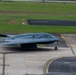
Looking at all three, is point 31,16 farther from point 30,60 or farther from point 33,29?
point 30,60

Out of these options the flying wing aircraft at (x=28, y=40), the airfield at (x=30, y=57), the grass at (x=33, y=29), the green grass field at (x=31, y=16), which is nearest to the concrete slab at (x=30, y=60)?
the airfield at (x=30, y=57)

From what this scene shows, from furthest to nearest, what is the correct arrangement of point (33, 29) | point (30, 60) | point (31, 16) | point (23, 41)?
point (31, 16), point (33, 29), point (23, 41), point (30, 60)

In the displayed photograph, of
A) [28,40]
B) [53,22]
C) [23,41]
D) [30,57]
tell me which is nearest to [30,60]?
[30,57]

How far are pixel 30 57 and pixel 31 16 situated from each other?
32.6m

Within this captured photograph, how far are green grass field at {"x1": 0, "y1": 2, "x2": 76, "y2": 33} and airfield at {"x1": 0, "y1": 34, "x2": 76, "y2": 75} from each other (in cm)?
889

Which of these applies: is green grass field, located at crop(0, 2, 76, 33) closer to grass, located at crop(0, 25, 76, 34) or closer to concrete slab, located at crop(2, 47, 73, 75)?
grass, located at crop(0, 25, 76, 34)

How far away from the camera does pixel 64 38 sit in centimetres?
4844

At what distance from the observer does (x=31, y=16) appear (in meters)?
68.0

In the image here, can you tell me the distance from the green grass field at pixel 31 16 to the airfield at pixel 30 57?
29.2ft

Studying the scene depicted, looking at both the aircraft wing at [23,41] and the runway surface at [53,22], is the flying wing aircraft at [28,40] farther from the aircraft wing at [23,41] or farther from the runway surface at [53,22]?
the runway surface at [53,22]

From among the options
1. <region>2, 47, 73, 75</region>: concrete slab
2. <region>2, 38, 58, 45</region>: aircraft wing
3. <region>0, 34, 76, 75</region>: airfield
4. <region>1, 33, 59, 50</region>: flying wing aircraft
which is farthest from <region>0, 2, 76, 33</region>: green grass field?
<region>2, 47, 73, 75</region>: concrete slab

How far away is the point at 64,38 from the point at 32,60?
1447 cm

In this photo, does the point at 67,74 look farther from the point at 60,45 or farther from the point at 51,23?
the point at 51,23

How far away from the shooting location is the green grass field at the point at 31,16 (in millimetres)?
53281
